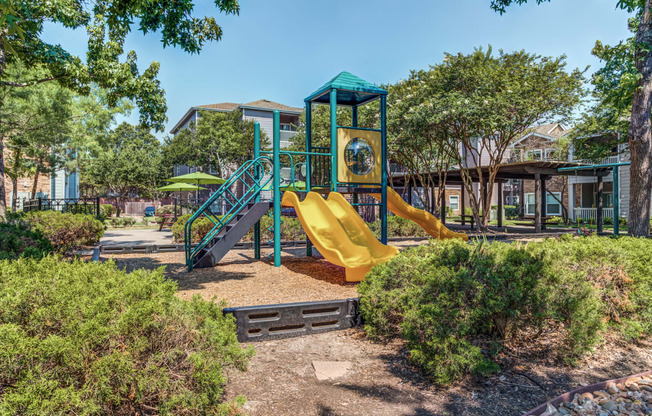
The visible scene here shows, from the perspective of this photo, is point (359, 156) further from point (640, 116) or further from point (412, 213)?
point (640, 116)

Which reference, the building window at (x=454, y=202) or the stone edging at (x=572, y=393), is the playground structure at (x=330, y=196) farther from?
the building window at (x=454, y=202)

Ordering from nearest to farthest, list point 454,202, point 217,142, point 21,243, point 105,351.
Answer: point 105,351 → point 21,243 → point 217,142 → point 454,202

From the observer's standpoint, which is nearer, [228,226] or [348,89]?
[228,226]

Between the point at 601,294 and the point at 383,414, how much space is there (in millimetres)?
3078

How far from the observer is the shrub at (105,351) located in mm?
2107

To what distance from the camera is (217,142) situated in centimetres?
3281

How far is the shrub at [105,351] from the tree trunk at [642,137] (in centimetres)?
897

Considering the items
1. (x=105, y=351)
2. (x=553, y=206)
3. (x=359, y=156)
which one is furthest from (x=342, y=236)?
(x=553, y=206)

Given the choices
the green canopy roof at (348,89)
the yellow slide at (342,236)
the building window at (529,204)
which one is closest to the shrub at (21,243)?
the yellow slide at (342,236)

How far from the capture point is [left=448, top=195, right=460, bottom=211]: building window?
4297 cm

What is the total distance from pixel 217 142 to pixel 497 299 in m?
31.4

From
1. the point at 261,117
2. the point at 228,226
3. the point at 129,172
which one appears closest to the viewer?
the point at 228,226

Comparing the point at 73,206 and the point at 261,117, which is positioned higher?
the point at 261,117

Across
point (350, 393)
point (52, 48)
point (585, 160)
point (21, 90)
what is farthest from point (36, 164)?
point (585, 160)
